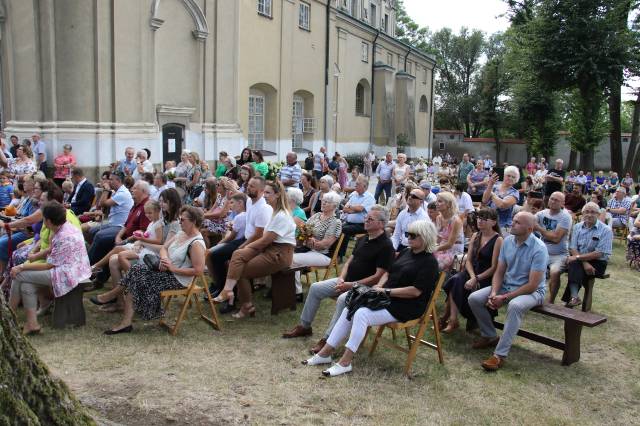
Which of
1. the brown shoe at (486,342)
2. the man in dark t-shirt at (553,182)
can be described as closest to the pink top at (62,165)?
the brown shoe at (486,342)

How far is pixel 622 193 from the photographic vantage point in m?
13.0

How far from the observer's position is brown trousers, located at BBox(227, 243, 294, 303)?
680 centimetres

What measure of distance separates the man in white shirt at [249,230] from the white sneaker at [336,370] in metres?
2.19

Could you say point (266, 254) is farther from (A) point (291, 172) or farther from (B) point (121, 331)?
(A) point (291, 172)

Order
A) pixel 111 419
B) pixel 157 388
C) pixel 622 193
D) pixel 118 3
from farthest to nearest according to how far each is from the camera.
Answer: pixel 118 3 < pixel 622 193 < pixel 157 388 < pixel 111 419

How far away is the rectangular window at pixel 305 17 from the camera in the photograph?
26.0 meters

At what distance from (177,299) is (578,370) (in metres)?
4.81

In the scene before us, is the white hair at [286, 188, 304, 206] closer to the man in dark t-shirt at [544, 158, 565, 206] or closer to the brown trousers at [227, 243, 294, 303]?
the brown trousers at [227, 243, 294, 303]

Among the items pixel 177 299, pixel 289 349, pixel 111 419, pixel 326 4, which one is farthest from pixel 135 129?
pixel 326 4

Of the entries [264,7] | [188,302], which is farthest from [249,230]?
[264,7]

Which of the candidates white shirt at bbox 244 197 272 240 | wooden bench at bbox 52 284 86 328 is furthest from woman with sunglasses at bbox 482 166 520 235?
wooden bench at bbox 52 284 86 328

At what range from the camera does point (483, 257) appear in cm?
644

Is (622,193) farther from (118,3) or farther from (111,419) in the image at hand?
(118,3)

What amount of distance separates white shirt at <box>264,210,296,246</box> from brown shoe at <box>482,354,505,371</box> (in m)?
2.67
